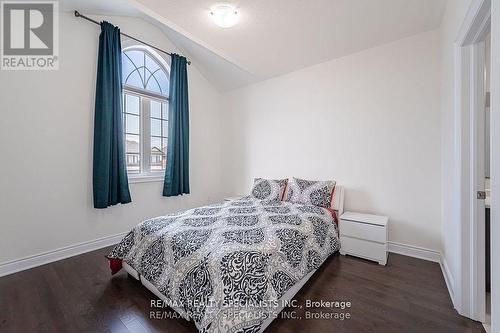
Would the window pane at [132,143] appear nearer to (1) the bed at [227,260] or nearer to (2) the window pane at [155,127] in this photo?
(2) the window pane at [155,127]

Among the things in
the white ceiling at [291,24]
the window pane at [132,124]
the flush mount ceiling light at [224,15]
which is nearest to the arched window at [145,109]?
the window pane at [132,124]

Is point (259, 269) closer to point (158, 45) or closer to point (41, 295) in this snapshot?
point (41, 295)

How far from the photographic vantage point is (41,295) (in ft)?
5.85

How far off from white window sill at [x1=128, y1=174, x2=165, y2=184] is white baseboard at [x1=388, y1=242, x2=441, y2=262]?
3.34m

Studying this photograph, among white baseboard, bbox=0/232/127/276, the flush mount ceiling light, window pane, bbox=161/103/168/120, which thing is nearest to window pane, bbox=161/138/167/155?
window pane, bbox=161/103/168/120

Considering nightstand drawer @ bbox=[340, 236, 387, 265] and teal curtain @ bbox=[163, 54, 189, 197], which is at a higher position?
teal curtain @ bbox=[163, 54, 189, 197]

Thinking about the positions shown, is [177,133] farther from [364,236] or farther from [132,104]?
[364,236]

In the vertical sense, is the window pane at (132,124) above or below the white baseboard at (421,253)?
above

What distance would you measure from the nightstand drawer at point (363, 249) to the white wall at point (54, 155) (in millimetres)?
2872

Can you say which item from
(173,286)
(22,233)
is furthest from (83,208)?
(173,286)

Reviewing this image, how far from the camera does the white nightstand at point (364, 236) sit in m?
2.27

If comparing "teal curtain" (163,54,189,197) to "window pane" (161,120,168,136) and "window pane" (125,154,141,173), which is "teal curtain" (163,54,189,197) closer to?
"window pane" (161,120,168,136)

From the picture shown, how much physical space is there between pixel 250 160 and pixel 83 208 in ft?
8.30

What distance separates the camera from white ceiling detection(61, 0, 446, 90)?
206 cm
